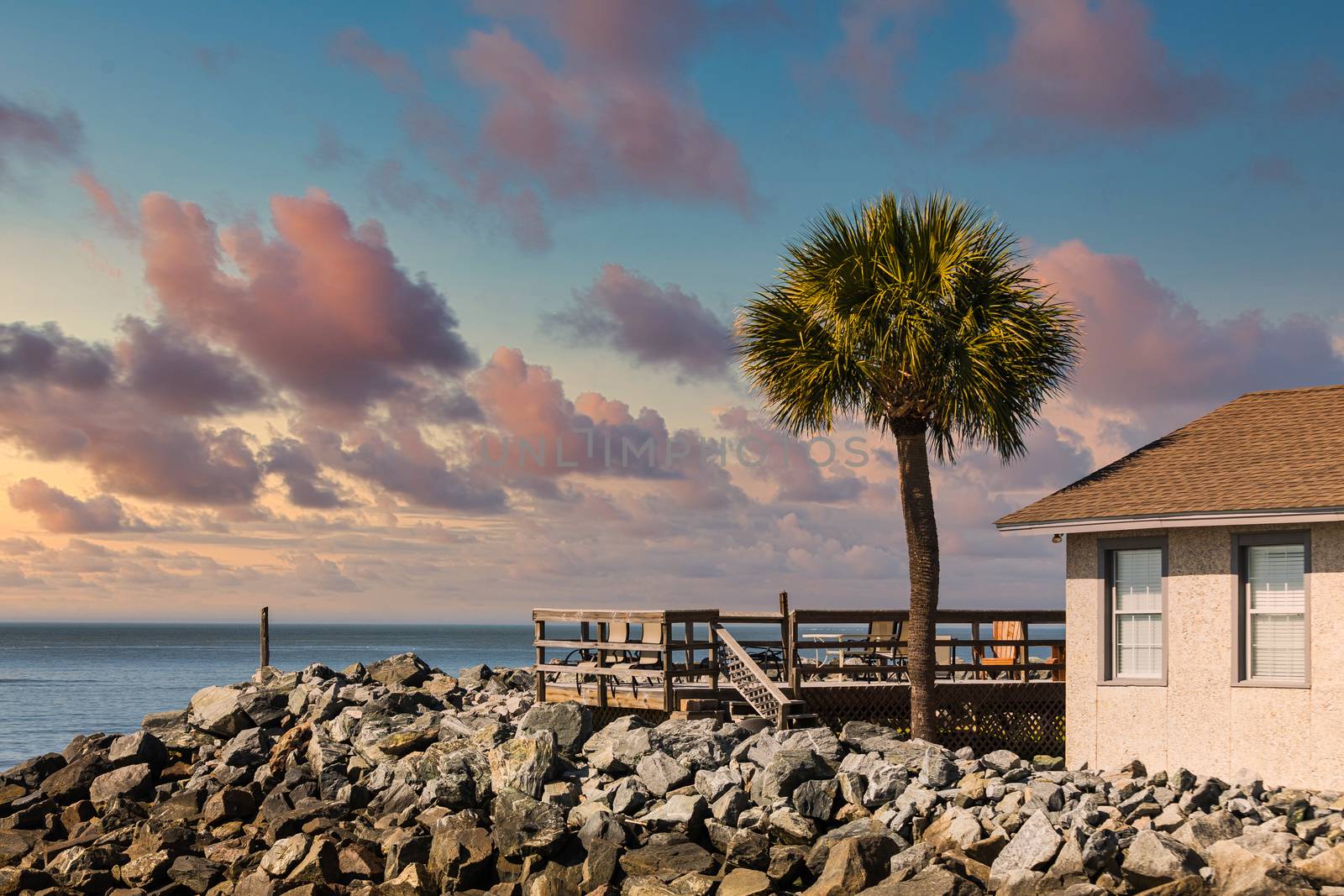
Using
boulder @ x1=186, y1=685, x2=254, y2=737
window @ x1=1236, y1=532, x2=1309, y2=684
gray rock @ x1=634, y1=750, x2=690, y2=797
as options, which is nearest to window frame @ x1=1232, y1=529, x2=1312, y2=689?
window @ x1=1236, y1=532, x2=1309, y2=684

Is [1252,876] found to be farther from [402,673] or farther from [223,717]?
[402,673]

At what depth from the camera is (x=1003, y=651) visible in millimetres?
26359

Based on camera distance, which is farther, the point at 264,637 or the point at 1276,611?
the point at 264,637

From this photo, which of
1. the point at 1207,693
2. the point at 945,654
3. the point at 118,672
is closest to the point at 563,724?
the point at 945,654

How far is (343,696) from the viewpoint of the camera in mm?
23281

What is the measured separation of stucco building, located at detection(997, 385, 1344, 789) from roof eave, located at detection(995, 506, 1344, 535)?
0.02 m

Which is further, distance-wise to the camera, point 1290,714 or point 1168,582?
point 1168,582

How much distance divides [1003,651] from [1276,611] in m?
11.1

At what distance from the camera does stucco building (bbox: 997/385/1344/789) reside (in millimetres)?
15039

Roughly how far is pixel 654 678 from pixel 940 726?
14.0 ft

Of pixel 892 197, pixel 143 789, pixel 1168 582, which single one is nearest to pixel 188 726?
pixel 143 789

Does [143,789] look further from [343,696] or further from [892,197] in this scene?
[892,197]

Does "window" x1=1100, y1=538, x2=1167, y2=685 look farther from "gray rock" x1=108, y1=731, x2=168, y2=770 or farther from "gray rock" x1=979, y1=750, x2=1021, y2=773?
"gray rock" x1=108, y1=731, x2=168, y2=770

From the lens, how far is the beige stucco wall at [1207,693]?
14.9 metres
